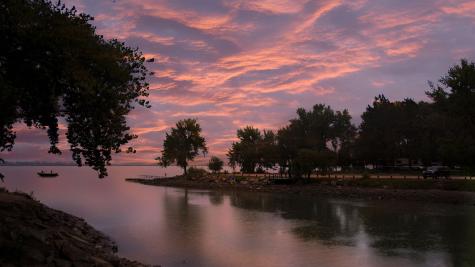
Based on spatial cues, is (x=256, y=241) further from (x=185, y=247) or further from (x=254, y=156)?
(x=254, y=156)

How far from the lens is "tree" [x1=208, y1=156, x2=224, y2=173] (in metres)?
153

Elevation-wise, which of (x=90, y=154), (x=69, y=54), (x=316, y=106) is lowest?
(x=90, y=154)

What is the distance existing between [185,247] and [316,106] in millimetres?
101719

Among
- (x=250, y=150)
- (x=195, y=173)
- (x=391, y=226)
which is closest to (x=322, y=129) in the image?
(x=250, y=150)

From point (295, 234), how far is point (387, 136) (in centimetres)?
7084

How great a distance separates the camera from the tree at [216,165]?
153m

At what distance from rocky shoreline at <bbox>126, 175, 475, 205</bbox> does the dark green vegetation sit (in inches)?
2052

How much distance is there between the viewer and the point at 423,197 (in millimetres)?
63875

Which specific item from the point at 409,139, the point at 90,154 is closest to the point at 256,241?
the point at 90,154

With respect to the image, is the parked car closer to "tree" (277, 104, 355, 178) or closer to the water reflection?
the water reflection

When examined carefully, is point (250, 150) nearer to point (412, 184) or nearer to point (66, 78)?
point (412, 184)

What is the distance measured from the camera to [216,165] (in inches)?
6038

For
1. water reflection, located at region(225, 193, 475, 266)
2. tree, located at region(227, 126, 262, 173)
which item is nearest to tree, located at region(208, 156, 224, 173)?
tree, located at region(227, 126, 262, 173)

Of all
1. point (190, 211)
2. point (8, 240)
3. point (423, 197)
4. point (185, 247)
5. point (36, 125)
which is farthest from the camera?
point (423, 197)
